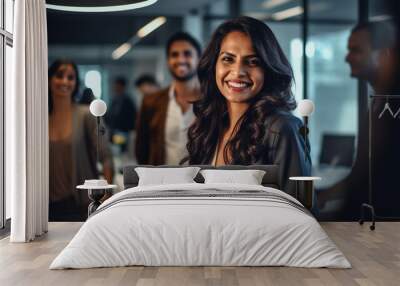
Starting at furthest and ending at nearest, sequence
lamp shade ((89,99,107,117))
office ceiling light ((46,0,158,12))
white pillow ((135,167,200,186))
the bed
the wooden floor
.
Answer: lamp shade ((89,99,107,117)) → office ceiling light ((46,0,158,12)) → white pillow ((135,167,200,186)) → the bed → the wooden floor

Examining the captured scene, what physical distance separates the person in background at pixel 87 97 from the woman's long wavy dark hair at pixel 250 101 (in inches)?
49.8

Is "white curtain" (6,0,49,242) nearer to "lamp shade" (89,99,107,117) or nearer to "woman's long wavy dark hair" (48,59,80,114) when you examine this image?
"lamp shade" (89,99,107,117)

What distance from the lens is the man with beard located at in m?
7.30

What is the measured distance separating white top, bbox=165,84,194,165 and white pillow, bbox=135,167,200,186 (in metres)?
0.49

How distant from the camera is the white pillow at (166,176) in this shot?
260 inches

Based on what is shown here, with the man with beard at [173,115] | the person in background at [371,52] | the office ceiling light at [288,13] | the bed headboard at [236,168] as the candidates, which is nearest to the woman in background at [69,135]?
the bed headboard at [236,168]

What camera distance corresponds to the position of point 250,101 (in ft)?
23.8

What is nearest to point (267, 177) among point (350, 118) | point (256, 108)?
point (256, 108)

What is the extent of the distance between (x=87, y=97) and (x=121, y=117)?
1.57 ft

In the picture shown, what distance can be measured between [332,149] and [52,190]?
346 centimetres

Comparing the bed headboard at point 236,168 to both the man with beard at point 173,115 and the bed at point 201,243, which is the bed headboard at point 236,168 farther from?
the bed at point 201,243

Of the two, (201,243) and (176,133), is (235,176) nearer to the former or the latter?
(176,133)

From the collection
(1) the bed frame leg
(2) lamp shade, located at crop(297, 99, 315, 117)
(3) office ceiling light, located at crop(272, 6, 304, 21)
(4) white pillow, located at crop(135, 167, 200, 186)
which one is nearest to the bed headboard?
(4) white pillow, located at crop(135, 167, 200, 186)

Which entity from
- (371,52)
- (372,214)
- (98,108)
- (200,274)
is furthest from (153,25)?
(200,274)
